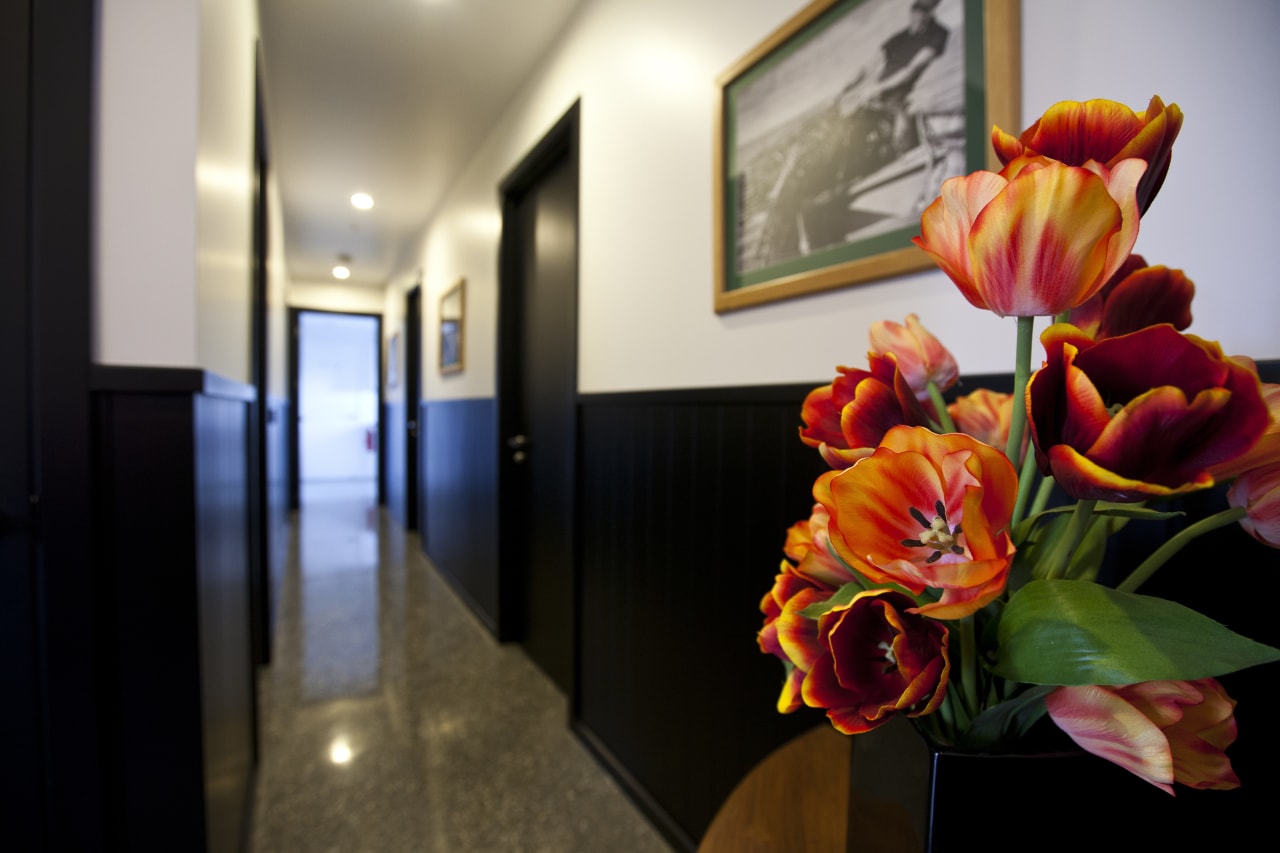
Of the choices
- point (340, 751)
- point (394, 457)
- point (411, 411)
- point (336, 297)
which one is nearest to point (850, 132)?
point (340, 751)

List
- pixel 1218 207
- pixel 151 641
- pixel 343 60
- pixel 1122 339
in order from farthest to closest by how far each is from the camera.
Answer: pixel 343 60, pixel 151 641, pixel 1218 207, pixel 1122 339

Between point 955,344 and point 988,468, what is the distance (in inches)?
27.9

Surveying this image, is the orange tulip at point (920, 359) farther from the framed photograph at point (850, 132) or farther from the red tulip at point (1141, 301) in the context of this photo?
the framed photograph at point (850, 132)

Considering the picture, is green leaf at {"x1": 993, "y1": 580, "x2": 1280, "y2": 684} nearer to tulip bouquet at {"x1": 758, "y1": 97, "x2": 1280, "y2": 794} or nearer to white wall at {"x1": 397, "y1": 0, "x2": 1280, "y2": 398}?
tulip bouquet at {"x1": 758, "y1": 97, "x2": 1280, "y2": 794}

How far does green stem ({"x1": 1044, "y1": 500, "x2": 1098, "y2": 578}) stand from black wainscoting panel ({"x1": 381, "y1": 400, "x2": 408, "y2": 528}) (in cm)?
571

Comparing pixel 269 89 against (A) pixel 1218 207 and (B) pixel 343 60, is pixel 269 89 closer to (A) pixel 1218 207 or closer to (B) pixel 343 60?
(B) pixel 343 60

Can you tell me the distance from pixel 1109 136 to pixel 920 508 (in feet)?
0.75

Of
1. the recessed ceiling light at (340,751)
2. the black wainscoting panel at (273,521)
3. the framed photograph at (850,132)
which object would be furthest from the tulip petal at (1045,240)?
the black wainscoting panel at (273,521)

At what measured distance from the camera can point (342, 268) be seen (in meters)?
6.54

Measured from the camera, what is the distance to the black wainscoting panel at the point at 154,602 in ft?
3.31

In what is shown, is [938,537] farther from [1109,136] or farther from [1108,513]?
[1109,136]

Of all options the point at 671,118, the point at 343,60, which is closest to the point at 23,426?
the point at 671,118

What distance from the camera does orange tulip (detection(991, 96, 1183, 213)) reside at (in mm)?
310

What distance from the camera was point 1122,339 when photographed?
27 cm
